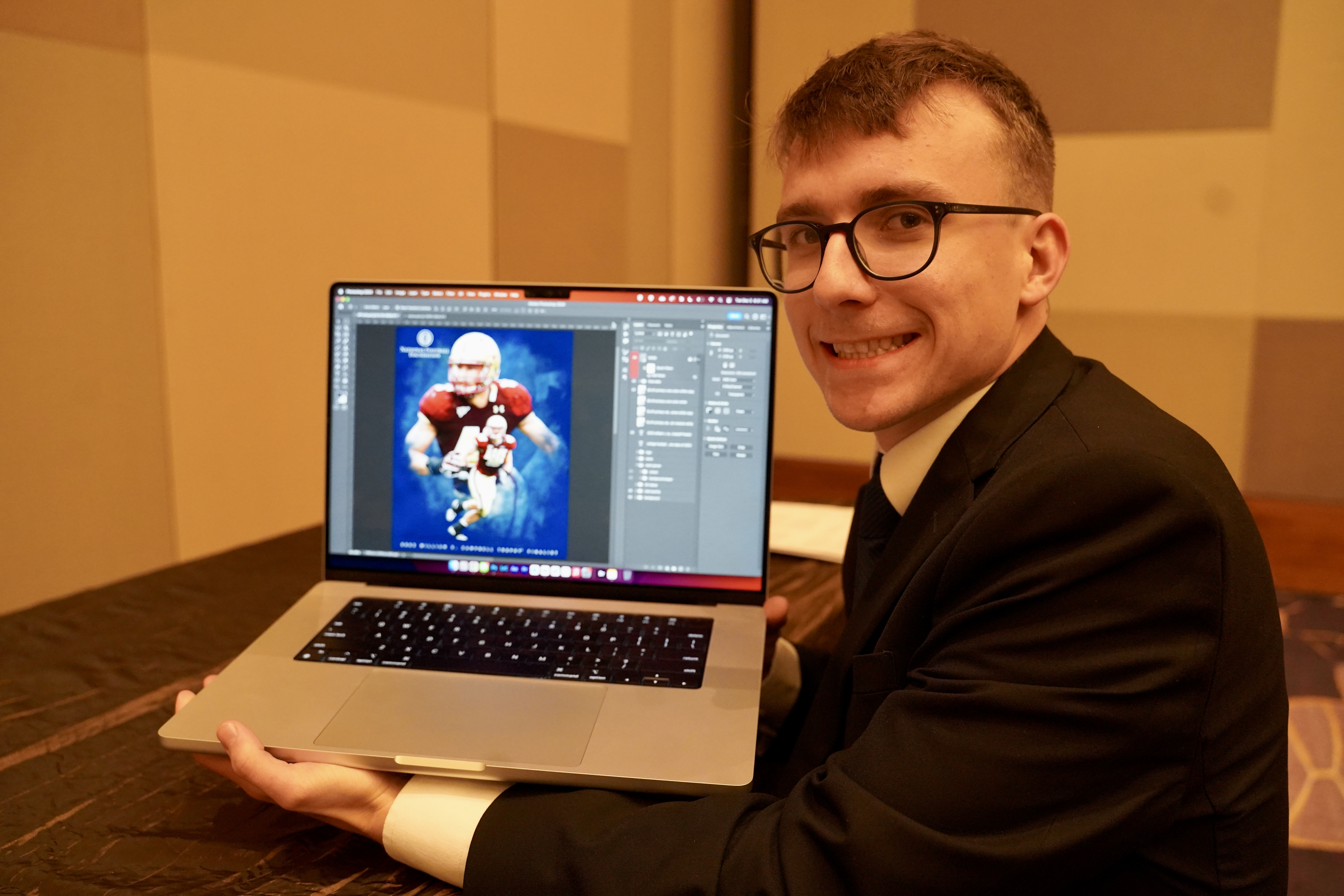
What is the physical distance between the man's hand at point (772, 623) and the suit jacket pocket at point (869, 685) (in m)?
0.22

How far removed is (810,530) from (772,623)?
0.46 m

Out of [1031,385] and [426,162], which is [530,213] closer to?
[426,162]

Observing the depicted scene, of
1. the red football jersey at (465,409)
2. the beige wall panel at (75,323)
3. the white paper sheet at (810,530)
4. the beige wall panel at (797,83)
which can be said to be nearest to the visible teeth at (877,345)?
the red football jersey at (465,409)

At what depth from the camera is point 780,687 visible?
1.03m

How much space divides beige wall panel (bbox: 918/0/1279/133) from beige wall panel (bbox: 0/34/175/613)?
7.28ft

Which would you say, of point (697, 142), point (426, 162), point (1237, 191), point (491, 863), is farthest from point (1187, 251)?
point (491, 863)

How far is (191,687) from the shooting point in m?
0.92

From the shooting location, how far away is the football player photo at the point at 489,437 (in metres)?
1.00

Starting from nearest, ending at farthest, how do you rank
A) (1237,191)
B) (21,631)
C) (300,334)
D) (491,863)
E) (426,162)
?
(491,863) → (21,631) → (300,334) → (426,162) → (1237,191)

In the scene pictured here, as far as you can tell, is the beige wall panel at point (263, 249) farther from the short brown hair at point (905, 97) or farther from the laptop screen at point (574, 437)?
the short brown hair at point (905, 97)

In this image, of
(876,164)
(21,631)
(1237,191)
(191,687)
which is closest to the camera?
(876,164)

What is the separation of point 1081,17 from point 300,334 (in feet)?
8.04

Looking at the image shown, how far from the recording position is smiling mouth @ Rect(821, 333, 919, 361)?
0.84 metres

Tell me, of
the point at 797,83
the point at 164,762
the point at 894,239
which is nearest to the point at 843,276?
the point at 894,239
